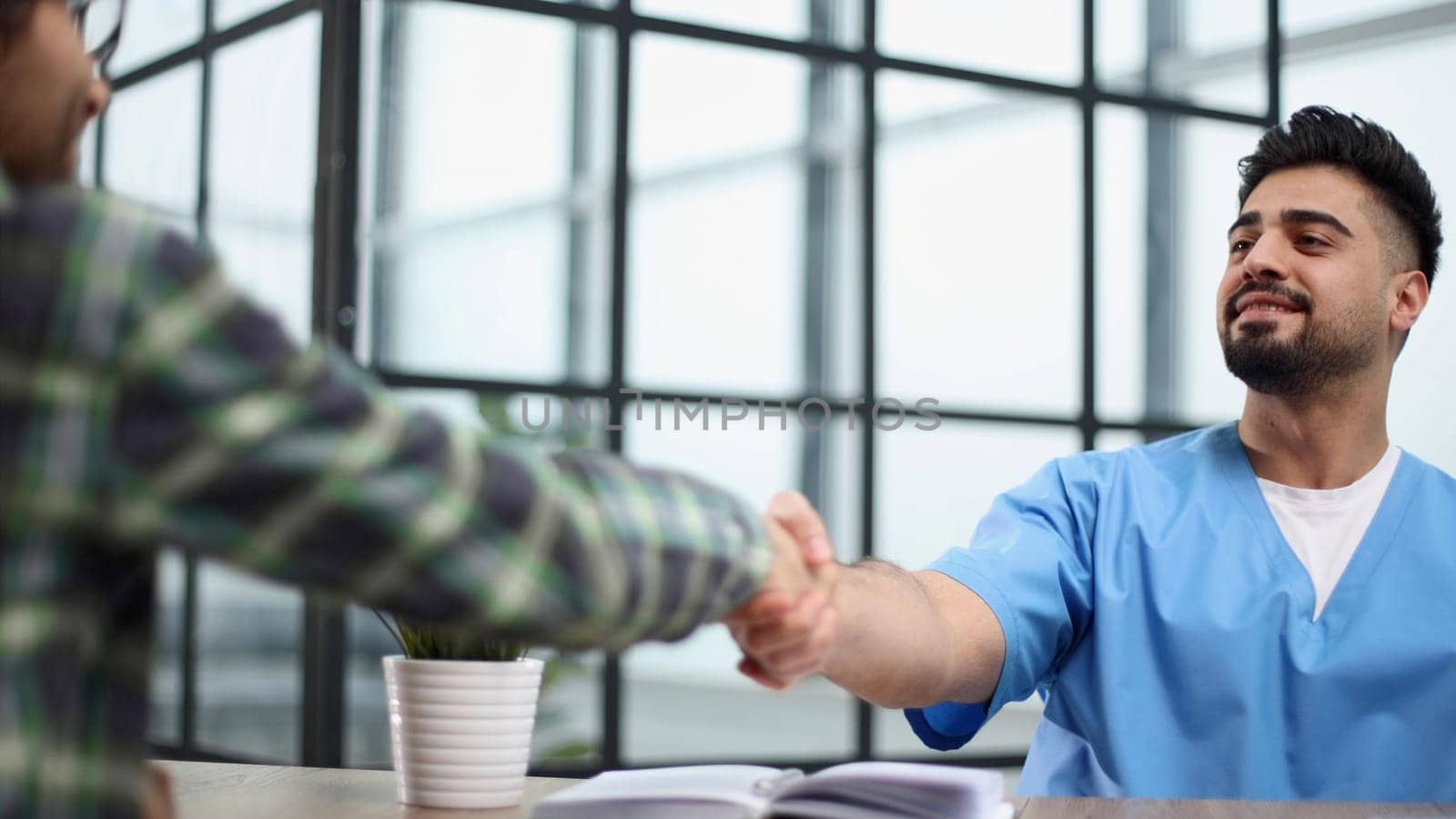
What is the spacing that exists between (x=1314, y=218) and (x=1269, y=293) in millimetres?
129

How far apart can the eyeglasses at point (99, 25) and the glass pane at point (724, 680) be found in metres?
2.04

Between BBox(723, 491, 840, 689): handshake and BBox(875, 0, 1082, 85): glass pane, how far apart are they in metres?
2.21

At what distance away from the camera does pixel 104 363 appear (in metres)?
0.54

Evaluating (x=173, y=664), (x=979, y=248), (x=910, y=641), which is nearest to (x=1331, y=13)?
(x=979, y=248)

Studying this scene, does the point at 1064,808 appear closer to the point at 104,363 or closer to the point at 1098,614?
the point at 1098,614

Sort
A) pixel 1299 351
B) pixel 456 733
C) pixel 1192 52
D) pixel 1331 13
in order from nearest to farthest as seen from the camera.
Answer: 1. pixel 456 733
2. pixel 1299 351
3. pixel 1192 52
4. pixel 1331 13

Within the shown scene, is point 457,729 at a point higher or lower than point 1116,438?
lower

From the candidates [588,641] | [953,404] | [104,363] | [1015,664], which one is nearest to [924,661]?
[1015,664]

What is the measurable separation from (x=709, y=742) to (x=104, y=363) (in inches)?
98.0

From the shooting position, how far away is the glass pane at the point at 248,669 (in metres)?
2.70

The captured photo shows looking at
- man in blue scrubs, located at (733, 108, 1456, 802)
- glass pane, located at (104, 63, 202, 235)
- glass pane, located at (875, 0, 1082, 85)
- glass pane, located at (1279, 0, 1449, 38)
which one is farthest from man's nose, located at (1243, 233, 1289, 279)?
glass pane, located at (1279, 0, 1449, 38)

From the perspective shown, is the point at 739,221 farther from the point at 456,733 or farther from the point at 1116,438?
the point at 456,733

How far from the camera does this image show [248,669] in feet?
9.06

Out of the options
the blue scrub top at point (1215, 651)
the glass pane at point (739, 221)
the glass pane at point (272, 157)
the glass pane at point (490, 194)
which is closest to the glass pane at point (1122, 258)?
the glass pane at point (739, 221)
